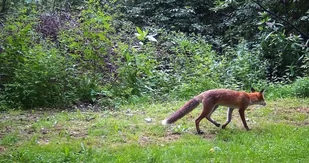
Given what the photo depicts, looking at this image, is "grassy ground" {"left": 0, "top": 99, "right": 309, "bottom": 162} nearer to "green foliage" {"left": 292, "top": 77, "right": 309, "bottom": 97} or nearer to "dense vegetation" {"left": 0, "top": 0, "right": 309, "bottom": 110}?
"dense vegetation" {"left": 0, "top": 0, "right": 309, "bottom": 110}

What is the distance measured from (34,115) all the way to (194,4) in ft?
34.8

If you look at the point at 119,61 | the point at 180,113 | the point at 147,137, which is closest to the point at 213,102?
the point at 180,113

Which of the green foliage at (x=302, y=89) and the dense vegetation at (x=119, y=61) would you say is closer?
the dense vegetation at (x=119, y=61)

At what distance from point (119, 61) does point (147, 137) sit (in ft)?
15.4

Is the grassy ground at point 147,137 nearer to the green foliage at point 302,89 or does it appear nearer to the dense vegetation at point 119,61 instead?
the dense vegetation at point 119,61

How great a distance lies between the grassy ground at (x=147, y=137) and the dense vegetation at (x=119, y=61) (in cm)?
105

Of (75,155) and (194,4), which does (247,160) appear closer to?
(75,155)

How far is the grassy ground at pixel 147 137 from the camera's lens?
235 inches

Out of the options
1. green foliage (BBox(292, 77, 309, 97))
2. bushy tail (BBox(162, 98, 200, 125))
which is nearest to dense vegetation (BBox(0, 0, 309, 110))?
green foliage (BBox(292, 77, 309, 97))

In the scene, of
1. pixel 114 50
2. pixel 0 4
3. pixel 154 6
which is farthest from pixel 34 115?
pixel 154 6

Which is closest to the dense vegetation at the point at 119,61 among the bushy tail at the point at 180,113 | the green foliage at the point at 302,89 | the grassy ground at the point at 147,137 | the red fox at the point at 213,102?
the green foliage at the point at 302,89

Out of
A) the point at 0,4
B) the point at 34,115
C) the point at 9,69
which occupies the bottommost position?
the point at 34,115

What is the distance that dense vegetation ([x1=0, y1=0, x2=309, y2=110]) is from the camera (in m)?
9.98

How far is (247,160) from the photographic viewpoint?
5863 millimetres
